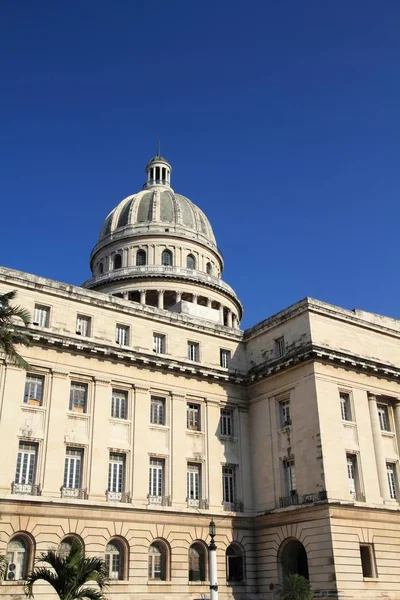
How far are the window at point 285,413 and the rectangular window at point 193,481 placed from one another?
6149mm

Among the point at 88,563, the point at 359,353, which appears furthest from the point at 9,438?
the point at 359,353

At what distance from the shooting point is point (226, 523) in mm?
40000

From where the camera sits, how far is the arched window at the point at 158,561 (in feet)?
121

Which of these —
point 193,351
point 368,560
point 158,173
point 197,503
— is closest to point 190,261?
point 158,173

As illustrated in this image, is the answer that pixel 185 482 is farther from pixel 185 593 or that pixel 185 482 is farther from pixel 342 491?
pixel 342 491

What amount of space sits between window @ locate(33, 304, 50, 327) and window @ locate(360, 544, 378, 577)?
72.8 feet

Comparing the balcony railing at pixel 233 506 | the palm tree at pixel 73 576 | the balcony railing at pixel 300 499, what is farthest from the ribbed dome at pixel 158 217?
the palm tree at pixel 73 576

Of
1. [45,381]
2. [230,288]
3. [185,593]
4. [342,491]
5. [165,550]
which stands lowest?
[185,593]

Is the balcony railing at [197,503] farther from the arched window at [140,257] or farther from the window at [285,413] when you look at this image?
the arched window at [140,257]

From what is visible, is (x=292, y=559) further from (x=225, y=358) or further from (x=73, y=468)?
(x=73, y=468)

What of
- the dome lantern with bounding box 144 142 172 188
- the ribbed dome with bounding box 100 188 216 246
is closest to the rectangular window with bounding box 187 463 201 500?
the ribbed dome with bounding box 100 188 216 246

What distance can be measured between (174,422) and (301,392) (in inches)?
321

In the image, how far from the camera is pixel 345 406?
40.7m

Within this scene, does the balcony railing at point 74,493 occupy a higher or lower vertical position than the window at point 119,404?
lower
